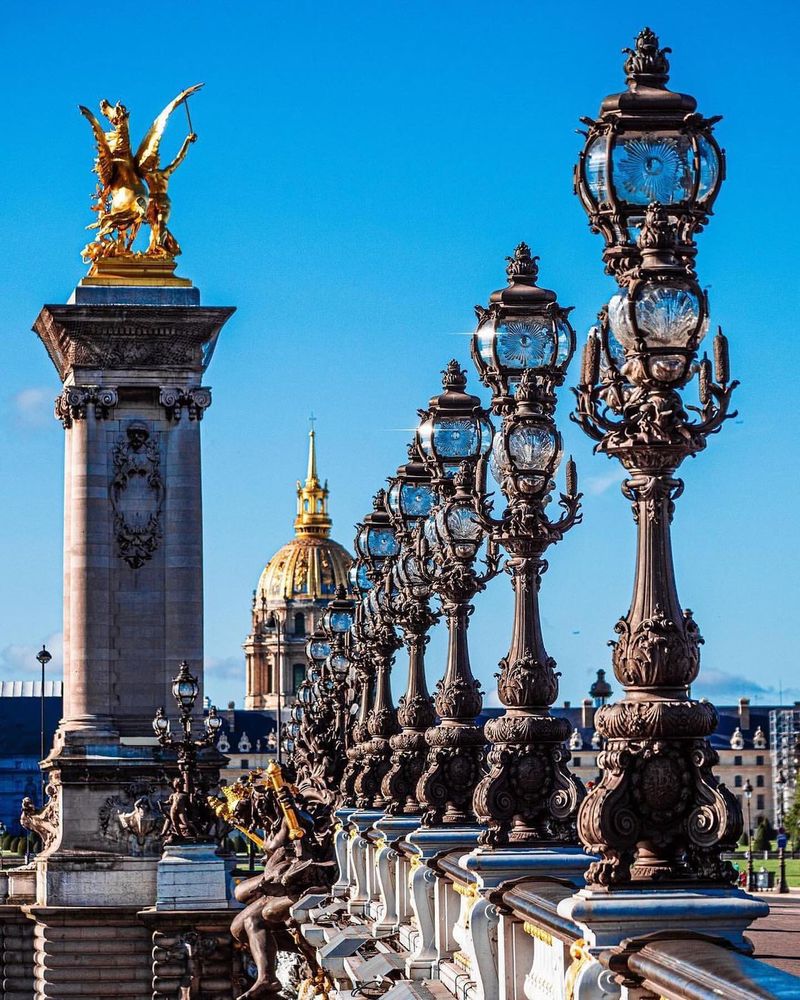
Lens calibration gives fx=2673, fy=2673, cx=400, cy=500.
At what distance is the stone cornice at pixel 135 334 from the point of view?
205ft

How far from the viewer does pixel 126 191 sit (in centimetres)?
6575

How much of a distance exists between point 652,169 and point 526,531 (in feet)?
15.9

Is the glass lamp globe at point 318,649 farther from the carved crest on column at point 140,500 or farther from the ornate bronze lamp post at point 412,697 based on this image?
the ornate bronze lamp post at point 412,697

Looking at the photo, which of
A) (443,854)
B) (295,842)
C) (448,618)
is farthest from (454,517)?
(295,842)

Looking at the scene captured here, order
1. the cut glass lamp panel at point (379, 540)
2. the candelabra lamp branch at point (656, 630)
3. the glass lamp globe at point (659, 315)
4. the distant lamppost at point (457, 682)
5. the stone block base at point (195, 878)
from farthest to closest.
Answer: the stone block base at point (195, 878)
the cut glass lamp panel at point (379, 540)
the distant lamppost at point (457, 682)
the glass lamp globe at point (659, 315)
the candelabra lamp branch at point (656, 630)

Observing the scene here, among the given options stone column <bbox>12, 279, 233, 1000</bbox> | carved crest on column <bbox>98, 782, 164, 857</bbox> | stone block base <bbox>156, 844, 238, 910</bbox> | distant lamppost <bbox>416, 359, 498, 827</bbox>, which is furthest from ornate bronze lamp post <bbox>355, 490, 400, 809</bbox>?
stone column <bbox>12, 279, 233, 1000</bbox>

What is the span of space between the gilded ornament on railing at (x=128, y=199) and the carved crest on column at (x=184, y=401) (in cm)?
311

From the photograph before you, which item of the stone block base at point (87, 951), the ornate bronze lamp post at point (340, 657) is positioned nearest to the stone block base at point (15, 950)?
the stone block base at point (87, 951)

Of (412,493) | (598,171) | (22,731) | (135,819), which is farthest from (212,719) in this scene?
(22,731)

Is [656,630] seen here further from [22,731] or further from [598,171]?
[22,731]

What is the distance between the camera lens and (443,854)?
20406 mm

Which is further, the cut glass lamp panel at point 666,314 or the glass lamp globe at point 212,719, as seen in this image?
the glass lamp globe at point 212,719

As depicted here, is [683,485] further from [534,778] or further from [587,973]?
[534,778]

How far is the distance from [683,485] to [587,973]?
2328mm
